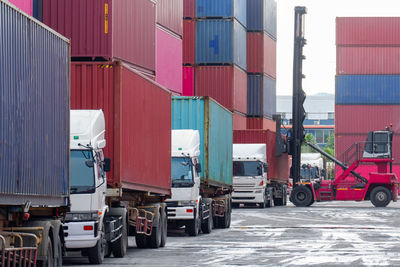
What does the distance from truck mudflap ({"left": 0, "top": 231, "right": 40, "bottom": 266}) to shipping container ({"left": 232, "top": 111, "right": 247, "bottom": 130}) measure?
1590 inches

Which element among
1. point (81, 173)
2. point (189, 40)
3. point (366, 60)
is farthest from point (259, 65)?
point (81, 173)

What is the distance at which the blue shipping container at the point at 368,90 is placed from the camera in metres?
74.1

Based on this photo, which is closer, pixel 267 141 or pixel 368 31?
pixel 267 141

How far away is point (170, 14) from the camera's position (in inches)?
1533

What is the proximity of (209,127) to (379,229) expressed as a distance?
601cm

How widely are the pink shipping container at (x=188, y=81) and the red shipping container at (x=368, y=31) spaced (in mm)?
23292

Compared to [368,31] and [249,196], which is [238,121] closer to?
[249,196]

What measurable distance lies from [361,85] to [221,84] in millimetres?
23696

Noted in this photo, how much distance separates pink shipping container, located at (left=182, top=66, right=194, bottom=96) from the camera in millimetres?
53406

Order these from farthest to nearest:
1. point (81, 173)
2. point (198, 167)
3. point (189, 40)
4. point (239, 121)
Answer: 1. point (239, 121)
2. point (189, 40)
3. point (198, 167)
4. point (81, 173)

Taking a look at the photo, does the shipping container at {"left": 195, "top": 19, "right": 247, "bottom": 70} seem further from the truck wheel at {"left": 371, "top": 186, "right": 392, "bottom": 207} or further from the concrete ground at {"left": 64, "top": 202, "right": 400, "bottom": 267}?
the concrete ground at {"left": 64, "top": 202, "right": 400, "bottom": 267}

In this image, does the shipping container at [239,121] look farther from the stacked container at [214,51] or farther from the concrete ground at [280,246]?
the concrete ground at [280,246]

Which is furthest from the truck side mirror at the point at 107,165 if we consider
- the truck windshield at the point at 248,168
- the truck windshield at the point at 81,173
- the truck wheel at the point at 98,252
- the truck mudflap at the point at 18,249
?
the truck windshield at the point at 248,168

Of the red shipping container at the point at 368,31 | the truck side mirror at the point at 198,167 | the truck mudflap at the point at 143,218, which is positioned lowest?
the truck mudflap at the point at 143,218
